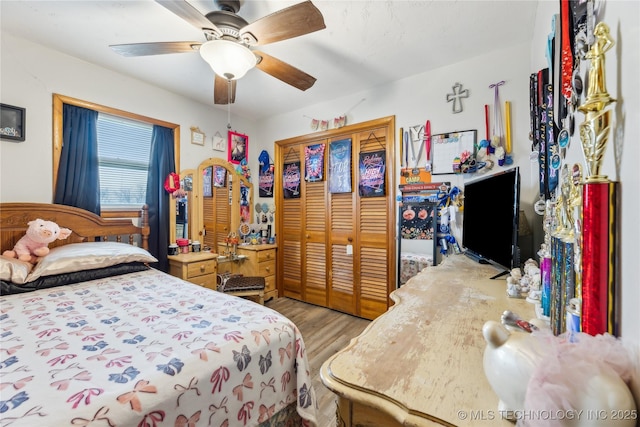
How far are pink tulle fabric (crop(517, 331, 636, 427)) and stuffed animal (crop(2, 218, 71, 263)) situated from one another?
280cm

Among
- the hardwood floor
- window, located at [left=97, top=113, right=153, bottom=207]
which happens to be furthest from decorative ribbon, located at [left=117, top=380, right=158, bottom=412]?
window, located at [left=97, top=113, right=153, bottom=207]

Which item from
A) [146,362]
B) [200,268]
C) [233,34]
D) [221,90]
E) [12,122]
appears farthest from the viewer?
[200,268]

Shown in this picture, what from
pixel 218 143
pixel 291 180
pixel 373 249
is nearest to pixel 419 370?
pixel 373 249

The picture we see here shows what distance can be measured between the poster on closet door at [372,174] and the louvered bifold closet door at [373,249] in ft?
0.17

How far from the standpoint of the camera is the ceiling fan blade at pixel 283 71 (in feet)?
5.87

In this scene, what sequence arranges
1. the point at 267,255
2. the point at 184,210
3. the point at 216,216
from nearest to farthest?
the point at 184,210 < the point at 216,216 < the point at 267,255

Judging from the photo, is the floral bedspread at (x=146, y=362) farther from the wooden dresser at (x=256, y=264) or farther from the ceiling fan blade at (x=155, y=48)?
the wooden dresser at (x=256, y=264)

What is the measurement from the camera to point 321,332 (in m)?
2.65

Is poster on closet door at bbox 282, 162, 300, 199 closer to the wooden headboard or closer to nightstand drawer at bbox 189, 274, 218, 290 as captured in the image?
nightstand drawer at bbox 189, 274, 218, 290

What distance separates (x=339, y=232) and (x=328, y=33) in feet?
6.49

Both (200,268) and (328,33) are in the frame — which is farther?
(200,268)

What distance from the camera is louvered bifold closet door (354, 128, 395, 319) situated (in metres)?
2.81

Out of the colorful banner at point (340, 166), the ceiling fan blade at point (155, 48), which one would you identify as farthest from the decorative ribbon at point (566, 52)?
the colorful banner at point (340, 166)

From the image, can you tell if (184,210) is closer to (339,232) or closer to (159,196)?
(159,196)
